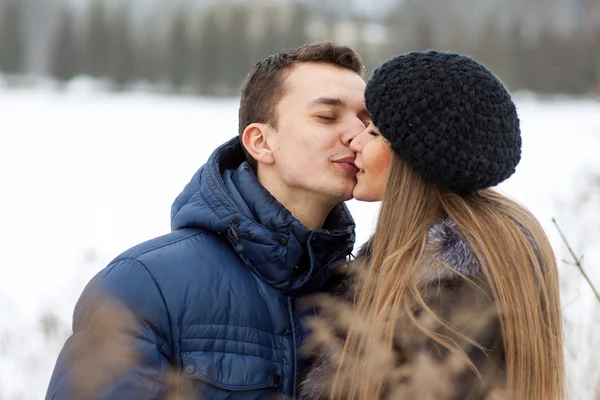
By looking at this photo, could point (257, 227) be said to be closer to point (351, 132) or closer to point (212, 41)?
point (351, 132)

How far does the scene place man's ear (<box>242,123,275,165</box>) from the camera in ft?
10.1

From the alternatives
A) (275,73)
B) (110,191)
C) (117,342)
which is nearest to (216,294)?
(117,342)

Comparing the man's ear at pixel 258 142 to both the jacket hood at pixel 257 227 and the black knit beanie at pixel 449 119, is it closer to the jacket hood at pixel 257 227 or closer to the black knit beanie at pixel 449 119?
the jacket hood at pixel 257 227

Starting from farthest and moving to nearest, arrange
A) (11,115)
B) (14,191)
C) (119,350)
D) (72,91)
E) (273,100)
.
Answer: (72,91)
(11,115)
(14,191)
(273,100)
(119,350)

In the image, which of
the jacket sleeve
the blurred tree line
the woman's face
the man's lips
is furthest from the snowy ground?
the blurred tree line

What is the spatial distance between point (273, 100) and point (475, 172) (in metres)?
1.01

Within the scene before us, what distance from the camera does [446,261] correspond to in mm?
2355

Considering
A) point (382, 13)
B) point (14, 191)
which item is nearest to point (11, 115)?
point (14, 191)

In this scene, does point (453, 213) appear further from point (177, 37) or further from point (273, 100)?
point (177, 37)

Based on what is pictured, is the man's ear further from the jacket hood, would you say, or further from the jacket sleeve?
the jacket sleeve

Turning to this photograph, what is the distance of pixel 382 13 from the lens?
2797 centimetres

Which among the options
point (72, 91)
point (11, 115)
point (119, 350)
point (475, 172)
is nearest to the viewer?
point (119, 350)

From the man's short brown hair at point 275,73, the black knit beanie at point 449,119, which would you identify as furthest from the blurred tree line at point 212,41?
the black knit beanie at point 449,119

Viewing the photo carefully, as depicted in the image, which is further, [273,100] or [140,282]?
[273,100]
